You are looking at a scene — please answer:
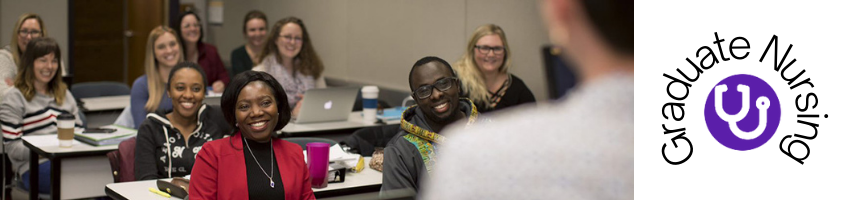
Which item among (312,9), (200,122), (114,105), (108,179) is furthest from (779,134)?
(312,9)

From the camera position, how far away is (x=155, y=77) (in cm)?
436

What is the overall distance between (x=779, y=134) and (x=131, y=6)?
28.2 ft

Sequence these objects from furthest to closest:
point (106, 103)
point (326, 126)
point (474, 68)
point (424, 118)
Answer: point (106, 103)
point (326, 126)
point (474, 68)
point (424, 118)

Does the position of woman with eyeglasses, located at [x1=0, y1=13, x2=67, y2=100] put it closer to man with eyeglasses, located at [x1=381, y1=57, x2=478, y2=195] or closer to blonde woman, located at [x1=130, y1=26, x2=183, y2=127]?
blonde woman, located at [x1=130, y1=26, x2=183, y2=127]

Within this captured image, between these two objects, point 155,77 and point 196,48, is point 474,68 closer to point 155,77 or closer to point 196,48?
point 155,77

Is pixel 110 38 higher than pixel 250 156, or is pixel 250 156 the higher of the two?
pixel 110 38

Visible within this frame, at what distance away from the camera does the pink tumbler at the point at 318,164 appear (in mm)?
2929

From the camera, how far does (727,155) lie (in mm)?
1148

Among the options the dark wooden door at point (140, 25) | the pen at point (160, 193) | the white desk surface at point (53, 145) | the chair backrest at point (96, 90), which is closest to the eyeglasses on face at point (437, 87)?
the pen at point (160, 193)

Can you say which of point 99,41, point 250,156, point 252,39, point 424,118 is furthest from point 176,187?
point 99,41

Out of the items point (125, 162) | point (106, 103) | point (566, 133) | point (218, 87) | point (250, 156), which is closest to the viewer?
point (566, 133)

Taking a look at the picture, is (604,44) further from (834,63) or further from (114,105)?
(114,105)

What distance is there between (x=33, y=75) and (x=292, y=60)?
57.4 inches

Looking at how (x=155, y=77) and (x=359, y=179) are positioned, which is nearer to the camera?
(x=359, y=179)
